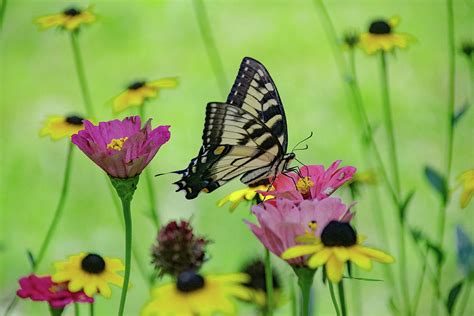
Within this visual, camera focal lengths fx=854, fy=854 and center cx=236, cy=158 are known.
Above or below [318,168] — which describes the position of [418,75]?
above

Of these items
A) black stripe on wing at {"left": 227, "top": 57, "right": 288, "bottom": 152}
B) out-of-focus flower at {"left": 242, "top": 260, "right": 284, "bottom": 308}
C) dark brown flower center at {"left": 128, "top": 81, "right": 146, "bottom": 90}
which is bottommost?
out-of-focus flower at {"left": 242, "top": 260, "right": 284, "bottom": 308}

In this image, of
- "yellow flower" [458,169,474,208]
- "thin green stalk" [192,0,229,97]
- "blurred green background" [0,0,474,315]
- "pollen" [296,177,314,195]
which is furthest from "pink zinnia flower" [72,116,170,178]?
"blurred green background" [0,0,474,315]

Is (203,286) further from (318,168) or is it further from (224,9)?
(224,9)

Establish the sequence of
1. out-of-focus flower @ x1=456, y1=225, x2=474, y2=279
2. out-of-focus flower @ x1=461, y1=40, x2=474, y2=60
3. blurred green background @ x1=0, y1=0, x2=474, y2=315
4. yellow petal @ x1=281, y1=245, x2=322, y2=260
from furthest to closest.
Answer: blurred green background @ x1=0, y1=0, x2=474, y2=315
out-of-focus flower @ x1=461, y1=40, x2=474, y2=60
out-of-focus flower @ x1=456, y1=225, x2=474, y2=279
yellow petal @ x1=281, y1=245, x2=322, y2=260

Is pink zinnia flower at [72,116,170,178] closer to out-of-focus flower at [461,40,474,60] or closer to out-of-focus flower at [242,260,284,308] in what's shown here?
out-of-focus flower at [242,260,284,308]

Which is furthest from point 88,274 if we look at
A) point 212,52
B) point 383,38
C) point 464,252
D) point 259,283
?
point 212,52

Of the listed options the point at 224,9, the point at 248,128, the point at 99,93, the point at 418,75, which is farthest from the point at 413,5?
the point at 248,128
